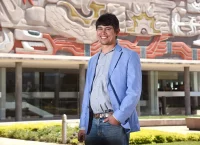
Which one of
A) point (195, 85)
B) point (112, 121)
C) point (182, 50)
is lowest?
point (195, 85)

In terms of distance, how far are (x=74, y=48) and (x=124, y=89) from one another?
980 inches

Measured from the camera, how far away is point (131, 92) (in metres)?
3.42

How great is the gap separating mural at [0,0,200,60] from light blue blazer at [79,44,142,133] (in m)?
23.1

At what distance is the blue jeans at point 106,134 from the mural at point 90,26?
23186mm

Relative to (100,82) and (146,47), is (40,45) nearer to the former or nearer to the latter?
(146,47)

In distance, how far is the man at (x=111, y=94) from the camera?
3.42m

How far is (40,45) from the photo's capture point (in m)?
27.0

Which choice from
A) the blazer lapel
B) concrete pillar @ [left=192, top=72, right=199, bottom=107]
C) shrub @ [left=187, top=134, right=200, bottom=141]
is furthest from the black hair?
concrete pillar @ [left=192, top=72, right=199, bottom=107]

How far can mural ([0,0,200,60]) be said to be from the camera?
26.6m

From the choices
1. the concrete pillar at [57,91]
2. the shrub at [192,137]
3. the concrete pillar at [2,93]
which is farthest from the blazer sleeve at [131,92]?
the concrete pillar at [57,91]

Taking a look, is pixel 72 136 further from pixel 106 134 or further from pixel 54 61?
pixel 54 61

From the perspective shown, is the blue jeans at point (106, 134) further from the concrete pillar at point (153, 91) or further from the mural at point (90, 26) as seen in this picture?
the concrete pillar at point (153, 91)

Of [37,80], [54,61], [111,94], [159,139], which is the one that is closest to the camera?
[111,94]

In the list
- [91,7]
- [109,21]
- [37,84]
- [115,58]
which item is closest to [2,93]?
[37,84]
